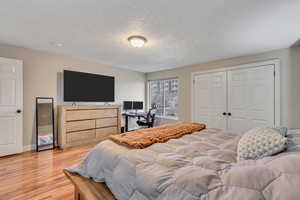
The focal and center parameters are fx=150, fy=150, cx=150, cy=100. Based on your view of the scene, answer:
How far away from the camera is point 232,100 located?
12.4 feet

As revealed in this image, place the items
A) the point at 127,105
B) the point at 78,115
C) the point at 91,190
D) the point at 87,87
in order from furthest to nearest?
the point at 127,105 → the point at 87,87 → the point at 78,115 → the point at 91,190

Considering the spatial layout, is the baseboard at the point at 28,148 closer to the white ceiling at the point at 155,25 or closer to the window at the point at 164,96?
the white ceiling at the point at 155,25

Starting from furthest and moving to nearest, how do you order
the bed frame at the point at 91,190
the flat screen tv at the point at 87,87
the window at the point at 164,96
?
the window at the point at 164,96 < the flat screen tv at the point at 87,87 < the bed frame at the point at 91,190

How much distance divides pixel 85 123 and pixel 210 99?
133 inches

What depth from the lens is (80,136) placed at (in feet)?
12.1

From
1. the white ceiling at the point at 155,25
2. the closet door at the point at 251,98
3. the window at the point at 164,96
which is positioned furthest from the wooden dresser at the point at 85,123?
the closet door at the point at 251,98

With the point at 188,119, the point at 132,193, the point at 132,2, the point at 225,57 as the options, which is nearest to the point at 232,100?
the point at 225,57

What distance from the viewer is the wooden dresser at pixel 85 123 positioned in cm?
344

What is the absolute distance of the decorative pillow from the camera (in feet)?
3.37

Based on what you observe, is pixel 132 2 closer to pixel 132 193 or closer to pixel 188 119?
pixel 132 193

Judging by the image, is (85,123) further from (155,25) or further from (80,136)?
(155,25)

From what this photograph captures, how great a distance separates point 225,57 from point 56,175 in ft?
13.8

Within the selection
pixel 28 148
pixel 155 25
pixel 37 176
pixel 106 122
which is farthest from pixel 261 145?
pixel 28 148

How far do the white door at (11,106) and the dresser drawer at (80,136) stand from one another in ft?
2.95
